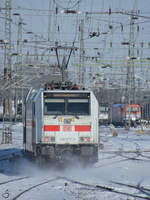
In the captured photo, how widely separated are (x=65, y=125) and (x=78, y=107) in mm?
864

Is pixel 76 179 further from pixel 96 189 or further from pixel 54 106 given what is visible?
pixel 54 106

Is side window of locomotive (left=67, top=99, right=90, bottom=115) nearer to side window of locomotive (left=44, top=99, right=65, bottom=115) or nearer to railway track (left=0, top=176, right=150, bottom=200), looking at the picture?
side window of locomotive (left=44, top=99, right=65, bottom=115)

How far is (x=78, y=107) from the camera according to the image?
1661 centimetres

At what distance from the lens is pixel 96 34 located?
32.7 m

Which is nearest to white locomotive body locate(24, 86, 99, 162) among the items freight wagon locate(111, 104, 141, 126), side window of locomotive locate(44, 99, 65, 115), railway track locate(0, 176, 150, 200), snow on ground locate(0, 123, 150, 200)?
side window of locomotive locate(44, 99, 65, 115)

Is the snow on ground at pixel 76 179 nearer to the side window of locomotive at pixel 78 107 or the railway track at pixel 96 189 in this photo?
the railway track at pixel 96 189

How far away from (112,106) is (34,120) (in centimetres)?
5311

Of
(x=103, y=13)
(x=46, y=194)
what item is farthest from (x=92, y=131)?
(x=103, y=13)

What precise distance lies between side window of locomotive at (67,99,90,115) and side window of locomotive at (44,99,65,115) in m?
0.26

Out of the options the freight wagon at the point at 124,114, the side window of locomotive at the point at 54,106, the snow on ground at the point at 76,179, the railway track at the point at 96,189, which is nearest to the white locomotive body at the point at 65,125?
the side window of locomotive at the point at 54,106

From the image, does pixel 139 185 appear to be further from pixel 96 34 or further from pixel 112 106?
pixel 112 106

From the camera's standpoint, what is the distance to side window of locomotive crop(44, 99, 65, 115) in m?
16.4

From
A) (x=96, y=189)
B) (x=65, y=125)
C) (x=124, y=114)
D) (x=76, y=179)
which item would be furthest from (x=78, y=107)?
(x=124, y=114)

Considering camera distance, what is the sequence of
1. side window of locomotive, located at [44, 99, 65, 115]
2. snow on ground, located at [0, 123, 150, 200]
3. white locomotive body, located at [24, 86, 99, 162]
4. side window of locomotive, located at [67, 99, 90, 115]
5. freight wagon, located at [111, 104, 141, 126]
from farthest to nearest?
freight wagon, located at [111, 104, 141, 126], side window of locomotive, located at [67, 99, 90, 115], side window of locomotive, located at [44, 99, 65, 115], white locomotive body, located at [24, 86, 99, 162], snow on ground, located at [0, 123, 150, 200]
